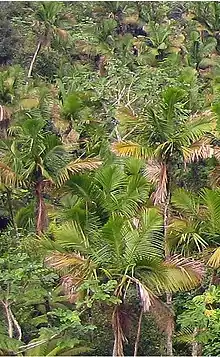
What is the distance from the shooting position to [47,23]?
805 inches

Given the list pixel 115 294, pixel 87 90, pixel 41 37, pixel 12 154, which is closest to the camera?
pixel 115 294

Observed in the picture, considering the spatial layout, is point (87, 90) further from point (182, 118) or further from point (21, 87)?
point (182, 118)

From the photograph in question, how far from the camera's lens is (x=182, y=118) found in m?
8.55

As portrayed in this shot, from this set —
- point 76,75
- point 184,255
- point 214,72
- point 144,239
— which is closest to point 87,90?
point 76,75

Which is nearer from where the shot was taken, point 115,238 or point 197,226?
point 115,238

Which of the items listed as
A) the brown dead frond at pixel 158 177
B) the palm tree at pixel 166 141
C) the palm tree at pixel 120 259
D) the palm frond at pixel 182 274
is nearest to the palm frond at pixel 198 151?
the palm tree at pixel 166 141

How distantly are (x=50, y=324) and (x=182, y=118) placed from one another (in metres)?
3.61

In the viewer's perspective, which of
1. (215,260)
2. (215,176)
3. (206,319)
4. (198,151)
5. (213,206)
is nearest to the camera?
(206,319)

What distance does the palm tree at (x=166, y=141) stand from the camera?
8.39m

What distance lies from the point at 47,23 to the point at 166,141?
1332cm

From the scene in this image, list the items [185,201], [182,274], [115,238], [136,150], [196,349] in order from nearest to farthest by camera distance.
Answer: [115,238]
[182,274]
[196,349]
[136,150]
[185,201]

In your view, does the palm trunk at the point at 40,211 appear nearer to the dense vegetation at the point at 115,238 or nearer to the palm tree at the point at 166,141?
the dense vegetation at the point at 115,238

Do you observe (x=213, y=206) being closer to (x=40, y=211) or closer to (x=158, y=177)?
(x=158, y=177)

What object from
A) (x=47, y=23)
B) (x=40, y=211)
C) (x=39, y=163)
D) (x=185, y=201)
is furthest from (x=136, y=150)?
(x=47, y=23)
